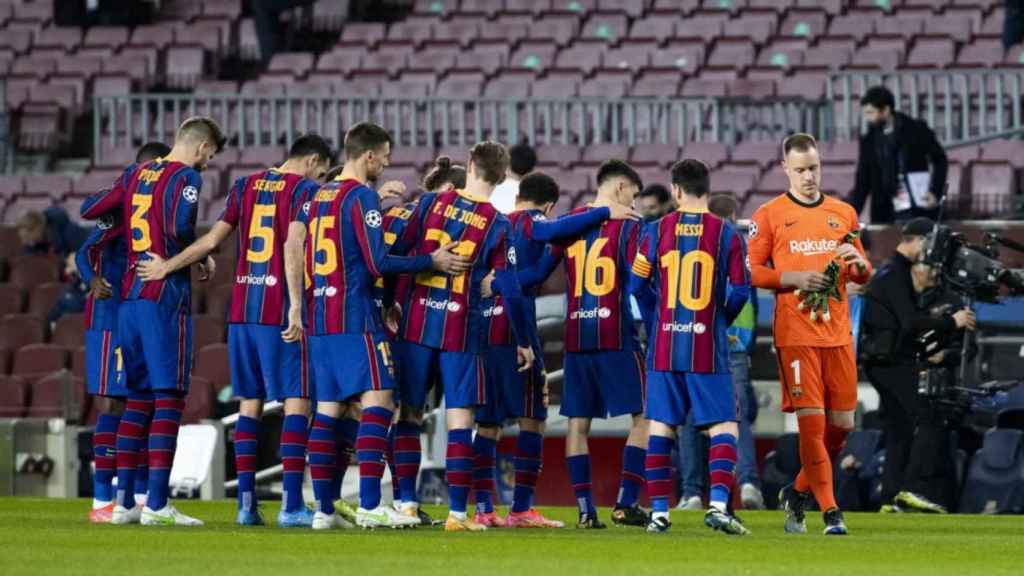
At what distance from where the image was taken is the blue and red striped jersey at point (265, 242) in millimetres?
9992

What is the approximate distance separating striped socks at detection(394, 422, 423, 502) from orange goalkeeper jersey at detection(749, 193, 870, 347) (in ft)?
6.01

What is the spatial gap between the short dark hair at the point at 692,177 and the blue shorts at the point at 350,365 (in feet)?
5.08

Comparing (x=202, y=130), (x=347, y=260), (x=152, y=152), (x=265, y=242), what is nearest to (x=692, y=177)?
(x=347, y=260)

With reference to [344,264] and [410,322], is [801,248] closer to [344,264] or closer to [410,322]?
[410,322]

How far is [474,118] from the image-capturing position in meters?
21.0

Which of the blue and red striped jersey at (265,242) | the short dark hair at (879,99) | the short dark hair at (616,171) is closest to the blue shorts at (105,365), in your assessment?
the blue and red striped jersey at (265,242)

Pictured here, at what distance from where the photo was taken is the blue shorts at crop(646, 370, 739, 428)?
31.3 feet

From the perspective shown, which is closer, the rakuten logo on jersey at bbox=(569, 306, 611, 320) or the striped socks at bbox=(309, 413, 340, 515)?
the striped socks at bbox=(309, 413, 340, 515)

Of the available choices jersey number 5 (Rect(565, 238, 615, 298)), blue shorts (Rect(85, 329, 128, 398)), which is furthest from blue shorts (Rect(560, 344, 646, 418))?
blue shorts (Rect(85, 329, 128, 398))

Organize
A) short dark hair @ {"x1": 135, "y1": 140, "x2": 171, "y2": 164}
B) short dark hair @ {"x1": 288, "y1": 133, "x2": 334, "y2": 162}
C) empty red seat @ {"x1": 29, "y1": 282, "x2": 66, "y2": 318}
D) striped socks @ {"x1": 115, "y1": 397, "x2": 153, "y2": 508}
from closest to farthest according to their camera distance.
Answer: short dark hair @ {"x1": 288, "y1": 133, "x2": 334, "y2": 162} < striped socks @ {"x1": 115, "y1": 397, "x2": 153, "y2": 508} < short dark hair @ {"x1": 135, "y1": 140, "x2": 171, "y2": 164} < empty red seat @ {"x1": 29, "y1": 282, "x2": 66, "y2": 318}

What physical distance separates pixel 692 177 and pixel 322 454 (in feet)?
6.98

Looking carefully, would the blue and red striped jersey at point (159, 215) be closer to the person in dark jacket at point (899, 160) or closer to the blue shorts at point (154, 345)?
the blue shorts at point (154, 345)

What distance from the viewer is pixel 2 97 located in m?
22.7

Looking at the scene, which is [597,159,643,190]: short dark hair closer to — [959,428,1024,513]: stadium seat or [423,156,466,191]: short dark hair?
[423,156,466,191]: short dark hair
